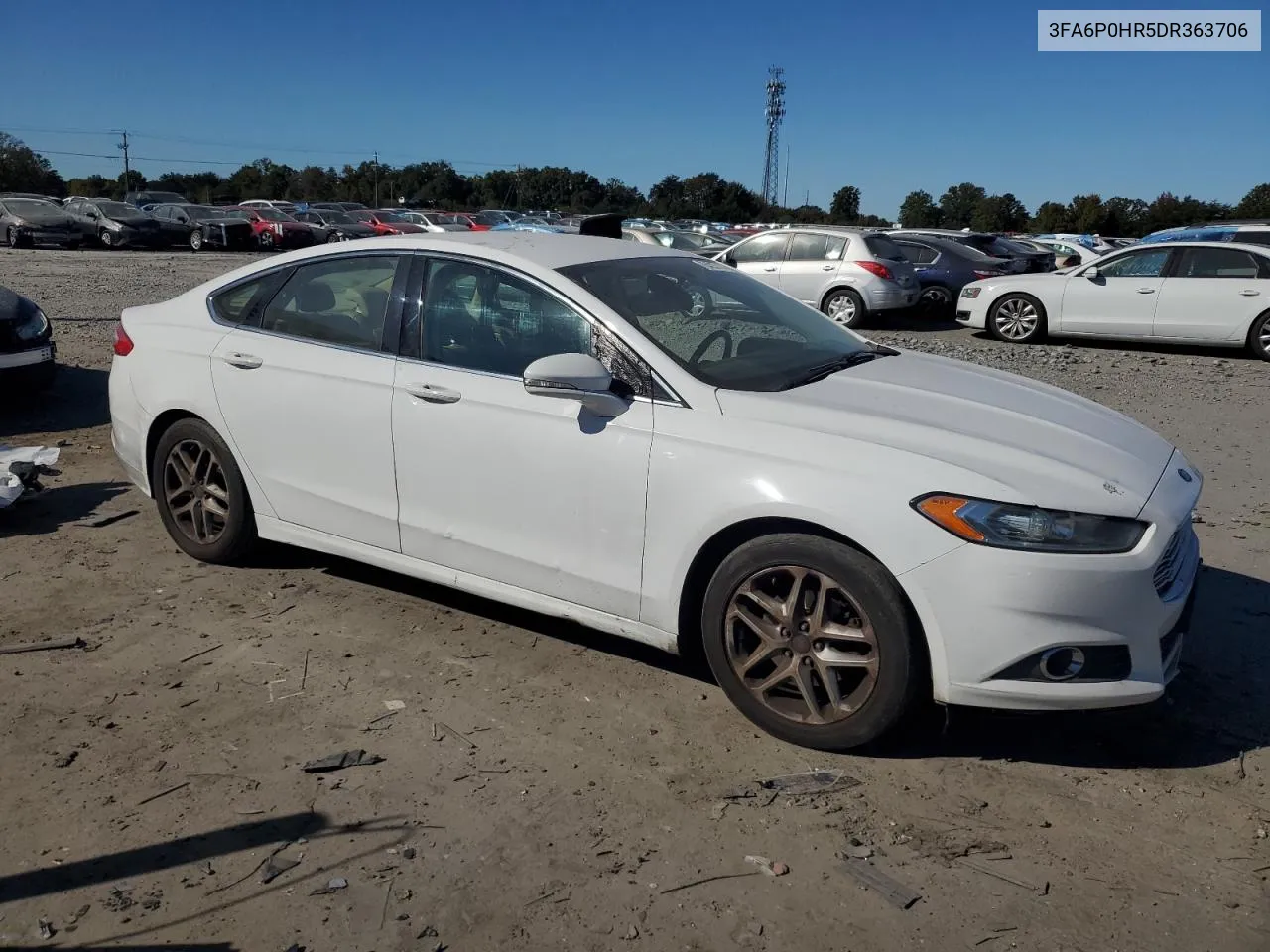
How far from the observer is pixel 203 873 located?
2.85 metres

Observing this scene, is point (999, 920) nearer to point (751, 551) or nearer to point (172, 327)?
point (751, 551)

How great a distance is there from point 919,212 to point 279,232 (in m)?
48.5

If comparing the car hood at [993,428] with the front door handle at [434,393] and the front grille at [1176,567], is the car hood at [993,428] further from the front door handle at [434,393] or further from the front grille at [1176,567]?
the front door handle at [434,393]

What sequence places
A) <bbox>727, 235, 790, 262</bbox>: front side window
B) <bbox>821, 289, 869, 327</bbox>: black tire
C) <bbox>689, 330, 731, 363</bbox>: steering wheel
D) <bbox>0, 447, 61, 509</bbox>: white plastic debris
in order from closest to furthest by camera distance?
<bbox>689, 330, 731, 363</bbox>: steering wheel
<bbox>0, 447, 61, 509</bbox>: white plastic debris
<bbox>821, 289, 869, 327</bbox>: black tire
<bbox>727, 235, 790, 262</bbox>: front side window

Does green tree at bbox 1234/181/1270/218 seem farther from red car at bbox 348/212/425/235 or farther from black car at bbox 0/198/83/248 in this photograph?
black car at bbox 0/198/83/248

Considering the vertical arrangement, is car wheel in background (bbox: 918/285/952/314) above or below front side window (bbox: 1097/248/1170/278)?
below

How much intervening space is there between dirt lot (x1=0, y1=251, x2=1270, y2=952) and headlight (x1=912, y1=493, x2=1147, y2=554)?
73 centimetres

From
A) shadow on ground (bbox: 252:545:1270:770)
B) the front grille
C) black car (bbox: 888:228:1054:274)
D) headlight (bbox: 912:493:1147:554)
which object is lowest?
shadow on ground (bbox: 252:545:1270:770)

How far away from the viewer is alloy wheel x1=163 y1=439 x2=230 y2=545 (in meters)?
4.93

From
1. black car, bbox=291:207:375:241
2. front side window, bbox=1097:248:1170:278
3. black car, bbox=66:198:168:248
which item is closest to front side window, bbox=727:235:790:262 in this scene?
front side window, bbox=1097:248:1170:278

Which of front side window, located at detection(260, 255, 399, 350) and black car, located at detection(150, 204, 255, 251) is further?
black car, located at detection(150, 204, 255, 251)

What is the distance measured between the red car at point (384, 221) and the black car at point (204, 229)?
4302mm

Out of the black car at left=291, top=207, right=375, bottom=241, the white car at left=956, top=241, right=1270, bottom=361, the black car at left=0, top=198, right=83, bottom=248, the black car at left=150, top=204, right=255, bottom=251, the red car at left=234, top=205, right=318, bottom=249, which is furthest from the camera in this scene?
the black car at left=291, top=207, right=375, bottom=241

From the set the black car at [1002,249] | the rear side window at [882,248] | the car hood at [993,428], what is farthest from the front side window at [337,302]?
the black car at [1002,249]
